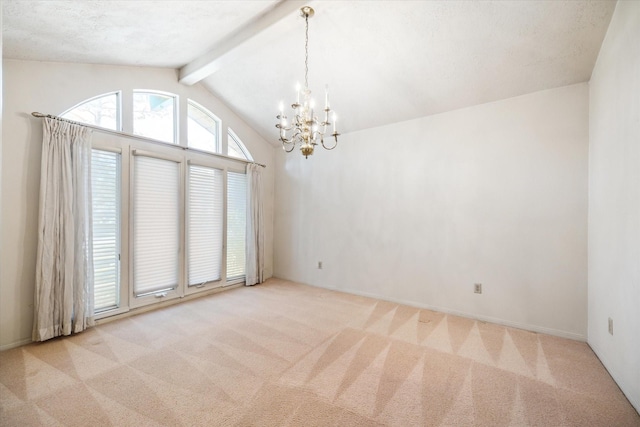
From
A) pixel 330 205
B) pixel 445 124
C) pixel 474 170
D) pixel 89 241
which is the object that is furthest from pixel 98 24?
pixel 474 170

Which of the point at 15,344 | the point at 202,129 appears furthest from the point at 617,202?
the point at 15,344

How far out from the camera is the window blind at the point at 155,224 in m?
3.78

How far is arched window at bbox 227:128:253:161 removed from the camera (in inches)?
201

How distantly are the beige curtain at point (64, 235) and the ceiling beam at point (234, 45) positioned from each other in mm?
1609

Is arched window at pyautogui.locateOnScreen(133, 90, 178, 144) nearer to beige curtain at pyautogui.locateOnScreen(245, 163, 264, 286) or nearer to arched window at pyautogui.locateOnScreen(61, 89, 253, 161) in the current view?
arched window at pyautogui.locateOnScreen(61, 89, 253, 161)

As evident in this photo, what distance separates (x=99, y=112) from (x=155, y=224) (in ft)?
5.14

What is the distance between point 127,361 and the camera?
2.58 m

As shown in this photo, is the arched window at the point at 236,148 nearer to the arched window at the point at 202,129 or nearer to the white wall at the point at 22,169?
the arched window at the point at 202,129

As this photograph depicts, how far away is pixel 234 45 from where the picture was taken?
10.8 ft

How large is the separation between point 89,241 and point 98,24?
226cm

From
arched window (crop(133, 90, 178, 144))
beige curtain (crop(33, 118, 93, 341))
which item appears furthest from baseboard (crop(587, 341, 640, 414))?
arched window (crop(133, 90, 178, 144))

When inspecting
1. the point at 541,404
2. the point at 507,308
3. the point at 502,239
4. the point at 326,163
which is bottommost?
the point at 541,404

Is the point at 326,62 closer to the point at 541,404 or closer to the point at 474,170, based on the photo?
the point at 474,170

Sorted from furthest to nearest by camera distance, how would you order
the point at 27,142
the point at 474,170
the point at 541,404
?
1. the point at 474,170
2. the point at 27,142
3. the point at 541,404
